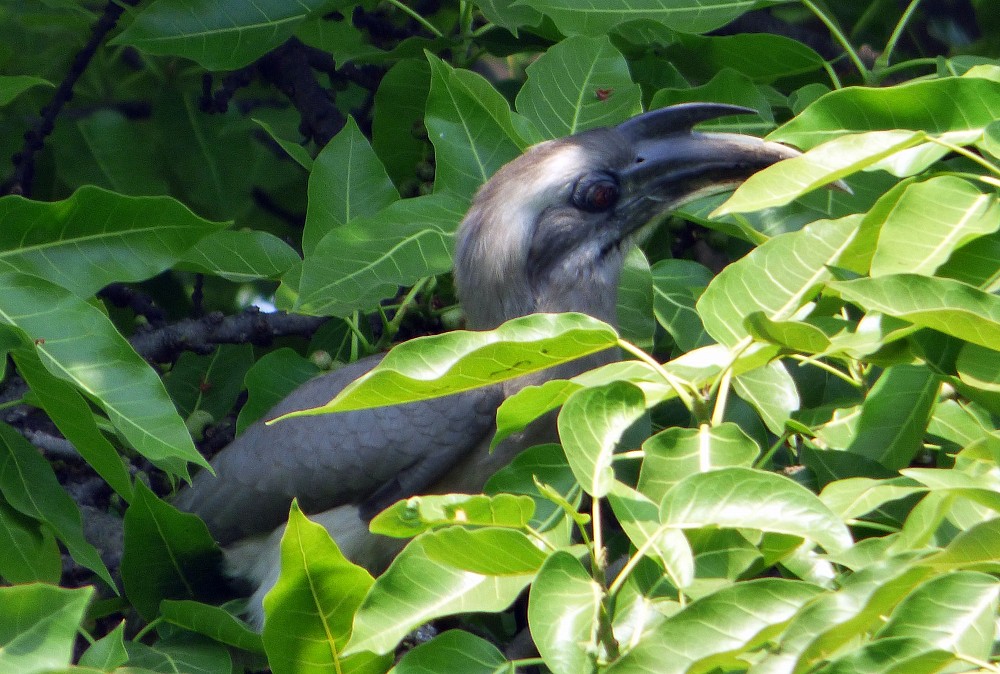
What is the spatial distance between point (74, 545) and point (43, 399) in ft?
1.26

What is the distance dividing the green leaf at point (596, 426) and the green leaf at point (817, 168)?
1.21 feet

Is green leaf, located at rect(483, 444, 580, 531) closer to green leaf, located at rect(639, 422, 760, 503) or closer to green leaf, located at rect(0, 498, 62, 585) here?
green leaf, located at rect(639, 422, 760, 503)

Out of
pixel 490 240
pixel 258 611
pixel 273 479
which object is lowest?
pixel 258 611

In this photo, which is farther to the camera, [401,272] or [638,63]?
[638,63]

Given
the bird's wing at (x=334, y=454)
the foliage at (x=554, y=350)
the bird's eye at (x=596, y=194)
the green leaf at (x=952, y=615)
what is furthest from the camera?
the bird's eye at (x=596, y=194)

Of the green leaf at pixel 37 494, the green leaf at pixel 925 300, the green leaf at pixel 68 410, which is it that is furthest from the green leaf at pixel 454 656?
the green leaf at pixel 37 494

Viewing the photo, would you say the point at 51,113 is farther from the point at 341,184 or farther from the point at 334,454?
the point at 334,454

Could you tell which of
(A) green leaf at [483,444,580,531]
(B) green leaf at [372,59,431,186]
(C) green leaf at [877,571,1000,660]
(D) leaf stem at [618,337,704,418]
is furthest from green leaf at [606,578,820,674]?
(B) green leaf at [372,59,431,186]

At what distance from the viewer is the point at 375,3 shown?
3.72 metres

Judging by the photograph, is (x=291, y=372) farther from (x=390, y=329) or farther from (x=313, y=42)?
(x=313, y=42)

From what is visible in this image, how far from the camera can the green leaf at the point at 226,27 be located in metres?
3.41

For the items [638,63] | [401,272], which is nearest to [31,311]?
[401,272]

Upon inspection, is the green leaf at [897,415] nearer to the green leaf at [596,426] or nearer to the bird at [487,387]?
the green leaf at [596,426]

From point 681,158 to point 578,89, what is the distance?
1.16 feet
